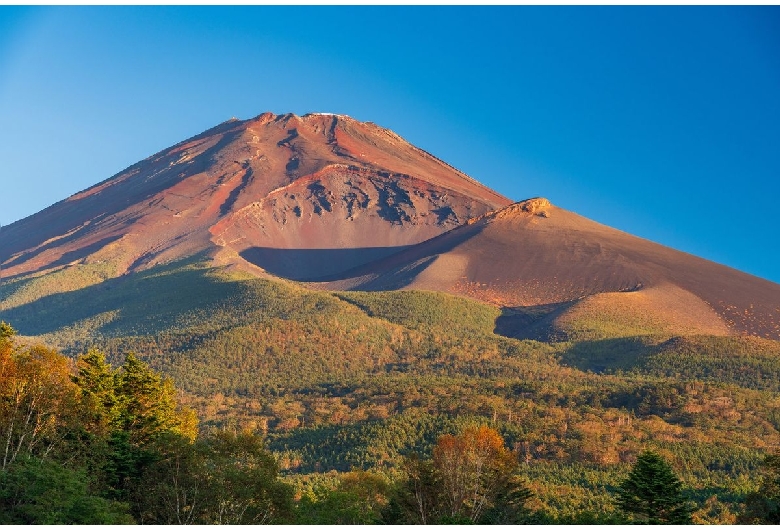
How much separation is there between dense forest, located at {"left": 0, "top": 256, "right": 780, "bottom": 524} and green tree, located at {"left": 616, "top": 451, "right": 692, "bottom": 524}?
11 centimetres

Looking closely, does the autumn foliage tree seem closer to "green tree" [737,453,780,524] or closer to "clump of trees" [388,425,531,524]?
"clump of trees" [388,425,531,524]

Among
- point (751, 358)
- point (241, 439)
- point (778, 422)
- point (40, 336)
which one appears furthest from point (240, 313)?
point (241, 439)

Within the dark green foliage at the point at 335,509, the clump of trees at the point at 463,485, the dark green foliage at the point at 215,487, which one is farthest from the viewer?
the clump of trees at the point at 463,485

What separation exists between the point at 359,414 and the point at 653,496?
6410 cm

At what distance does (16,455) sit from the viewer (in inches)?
1626

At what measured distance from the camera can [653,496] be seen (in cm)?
4409

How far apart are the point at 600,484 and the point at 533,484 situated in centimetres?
672

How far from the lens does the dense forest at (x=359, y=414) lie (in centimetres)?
4341

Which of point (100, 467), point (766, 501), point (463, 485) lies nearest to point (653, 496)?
point (766, 501)

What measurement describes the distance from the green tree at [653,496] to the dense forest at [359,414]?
0.37ft

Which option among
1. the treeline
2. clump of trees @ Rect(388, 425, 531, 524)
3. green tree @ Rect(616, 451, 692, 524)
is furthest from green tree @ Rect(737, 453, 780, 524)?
clump of trees @ Rect(388, 425, 531, 524)

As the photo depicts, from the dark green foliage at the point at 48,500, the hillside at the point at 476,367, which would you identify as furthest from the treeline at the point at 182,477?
the hillside at the point at 476,367

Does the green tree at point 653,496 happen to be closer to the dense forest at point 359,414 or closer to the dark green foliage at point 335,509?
the dense forest at point 359,414

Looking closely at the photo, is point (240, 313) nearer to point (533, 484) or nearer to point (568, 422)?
point (568, 422)
